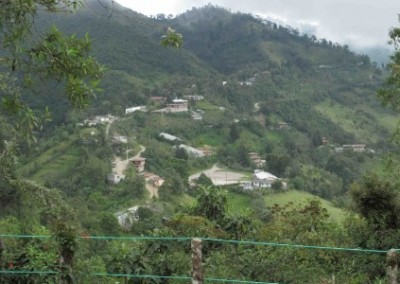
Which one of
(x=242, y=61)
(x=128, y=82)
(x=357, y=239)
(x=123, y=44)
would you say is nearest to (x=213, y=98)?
(x=128, y=82)

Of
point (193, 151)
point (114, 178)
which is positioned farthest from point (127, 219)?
point (193, 151)

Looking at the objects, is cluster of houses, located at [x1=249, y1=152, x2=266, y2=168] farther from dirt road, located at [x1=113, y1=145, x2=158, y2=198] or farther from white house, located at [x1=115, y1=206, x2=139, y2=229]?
white house, located at [x1=115, y1=206, x2=139, y2=229]

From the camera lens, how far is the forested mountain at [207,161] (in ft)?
16.2

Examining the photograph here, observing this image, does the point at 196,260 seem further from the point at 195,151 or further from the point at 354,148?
the point at 354,148

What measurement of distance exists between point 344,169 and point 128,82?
3314cm

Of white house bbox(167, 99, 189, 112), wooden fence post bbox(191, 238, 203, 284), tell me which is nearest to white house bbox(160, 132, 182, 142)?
white house bbox(167, 99, 189, 112)

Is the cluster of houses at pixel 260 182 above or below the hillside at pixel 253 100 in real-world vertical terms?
below

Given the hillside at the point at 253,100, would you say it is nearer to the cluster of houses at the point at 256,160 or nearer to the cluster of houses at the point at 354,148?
the cluster of houses at the point at 256,160

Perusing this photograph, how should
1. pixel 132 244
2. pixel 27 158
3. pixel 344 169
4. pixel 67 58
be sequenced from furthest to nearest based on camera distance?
pixel 344 169, pixel 27 158, pixel 132 244, pixel 67 58

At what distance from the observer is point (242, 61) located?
9469 cm

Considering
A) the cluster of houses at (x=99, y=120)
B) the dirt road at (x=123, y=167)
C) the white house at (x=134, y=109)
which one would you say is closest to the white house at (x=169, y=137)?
the dirt road at (x=123, y=167)

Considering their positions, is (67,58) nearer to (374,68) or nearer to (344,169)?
(344,169)

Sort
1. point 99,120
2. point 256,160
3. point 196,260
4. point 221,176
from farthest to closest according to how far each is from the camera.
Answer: point 99,120
point 256,160
point 221,176
point 196,260

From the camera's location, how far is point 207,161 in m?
49.6
